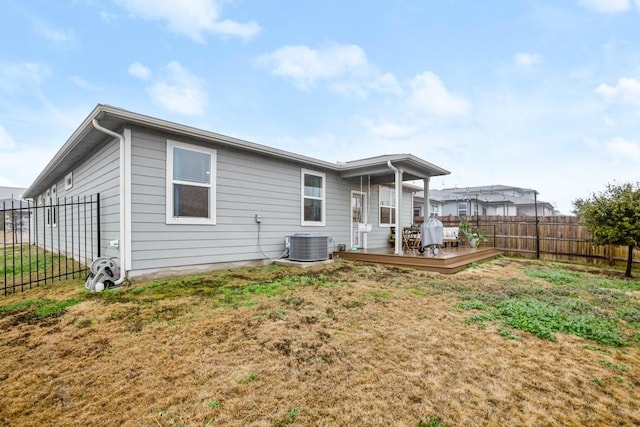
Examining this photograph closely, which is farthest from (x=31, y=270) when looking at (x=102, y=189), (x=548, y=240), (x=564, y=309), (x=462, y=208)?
(x=462, y=208)

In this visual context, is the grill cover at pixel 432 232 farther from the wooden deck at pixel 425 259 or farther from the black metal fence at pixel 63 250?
the black metal fence at pixel 63 250

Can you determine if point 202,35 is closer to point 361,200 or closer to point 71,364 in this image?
point 361,200

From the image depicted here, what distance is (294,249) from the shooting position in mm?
6930

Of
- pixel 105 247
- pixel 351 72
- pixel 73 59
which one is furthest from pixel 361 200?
pixel 73 59

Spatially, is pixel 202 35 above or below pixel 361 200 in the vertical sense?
above

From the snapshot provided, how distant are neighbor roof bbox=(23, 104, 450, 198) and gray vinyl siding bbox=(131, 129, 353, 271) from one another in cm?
27

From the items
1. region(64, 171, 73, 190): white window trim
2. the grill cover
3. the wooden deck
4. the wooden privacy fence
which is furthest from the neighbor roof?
the wooden privacy fence

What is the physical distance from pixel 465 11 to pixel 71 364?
37.2 ft

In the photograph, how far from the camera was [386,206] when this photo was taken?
10539 millimetres

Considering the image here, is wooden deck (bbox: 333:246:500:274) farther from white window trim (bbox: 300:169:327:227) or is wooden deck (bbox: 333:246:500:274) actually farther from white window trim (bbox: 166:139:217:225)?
white window trim (bbox: 166:139:217:225)

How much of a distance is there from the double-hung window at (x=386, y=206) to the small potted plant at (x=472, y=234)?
2.69 meters

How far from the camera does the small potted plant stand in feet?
33.7

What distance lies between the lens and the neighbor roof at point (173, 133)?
457cm

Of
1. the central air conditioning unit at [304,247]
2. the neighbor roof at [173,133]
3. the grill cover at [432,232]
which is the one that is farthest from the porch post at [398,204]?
the central air conditioning unit at [304,247]
